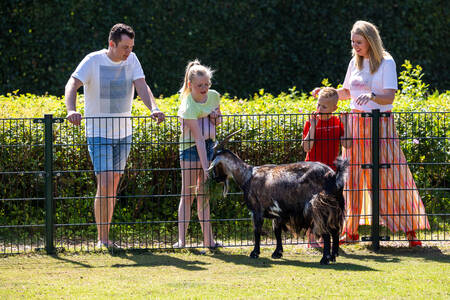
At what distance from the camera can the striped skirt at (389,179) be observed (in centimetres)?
732

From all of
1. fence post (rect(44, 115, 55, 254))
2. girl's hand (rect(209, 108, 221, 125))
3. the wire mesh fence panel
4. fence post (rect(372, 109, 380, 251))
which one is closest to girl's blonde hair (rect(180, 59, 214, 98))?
girl's hand (rect(209, 108, 221, 125))

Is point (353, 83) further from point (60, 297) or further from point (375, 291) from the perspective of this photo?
point (60, 297)

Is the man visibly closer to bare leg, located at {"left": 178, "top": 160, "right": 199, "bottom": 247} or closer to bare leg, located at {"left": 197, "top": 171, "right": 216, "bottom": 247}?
bare leg, located at {"left": 178, "top": 160, "right": 199, "bottom": 247}

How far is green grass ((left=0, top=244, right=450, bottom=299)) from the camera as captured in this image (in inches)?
221

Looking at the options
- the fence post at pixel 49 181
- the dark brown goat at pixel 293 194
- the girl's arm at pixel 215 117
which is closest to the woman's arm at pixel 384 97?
the dark brown goat at pixel 293 194

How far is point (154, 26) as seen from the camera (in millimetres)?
13422

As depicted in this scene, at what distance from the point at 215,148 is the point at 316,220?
3.82 ft

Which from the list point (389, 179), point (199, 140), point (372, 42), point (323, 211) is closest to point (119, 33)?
point (199, 140)

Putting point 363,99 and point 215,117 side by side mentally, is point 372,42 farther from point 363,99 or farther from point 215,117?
point 215,117

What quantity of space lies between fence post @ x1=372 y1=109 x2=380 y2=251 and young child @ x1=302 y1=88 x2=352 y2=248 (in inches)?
9.6

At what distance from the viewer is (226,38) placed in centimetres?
1369

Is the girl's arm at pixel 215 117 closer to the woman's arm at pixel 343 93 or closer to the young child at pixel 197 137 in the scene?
the young child at pixel 197 137

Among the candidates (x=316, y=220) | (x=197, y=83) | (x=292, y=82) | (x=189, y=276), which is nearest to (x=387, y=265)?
(x=316, y=220)

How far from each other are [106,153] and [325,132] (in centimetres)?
207
